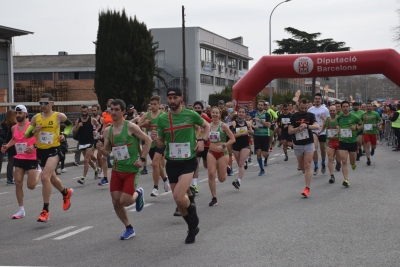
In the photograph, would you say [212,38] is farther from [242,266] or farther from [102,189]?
[242,266]

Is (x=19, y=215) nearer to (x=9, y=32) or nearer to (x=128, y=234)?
(x=128, y=234)

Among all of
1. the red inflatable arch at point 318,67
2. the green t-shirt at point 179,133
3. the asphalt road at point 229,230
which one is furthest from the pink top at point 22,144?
the red inflatable arch at point 318,67

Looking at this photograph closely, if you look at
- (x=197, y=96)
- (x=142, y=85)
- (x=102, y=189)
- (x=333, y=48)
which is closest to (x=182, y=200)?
(x=102, y=189)

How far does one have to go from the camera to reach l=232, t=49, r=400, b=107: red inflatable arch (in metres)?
25.3

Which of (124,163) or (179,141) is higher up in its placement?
(179,141)

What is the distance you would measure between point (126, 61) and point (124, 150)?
3269 centimetres

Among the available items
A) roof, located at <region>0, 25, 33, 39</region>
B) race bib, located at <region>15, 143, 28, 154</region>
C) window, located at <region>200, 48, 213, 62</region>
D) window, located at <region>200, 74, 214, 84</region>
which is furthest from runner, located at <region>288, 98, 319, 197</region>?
window, located at <region>200, 74, 214, 84</region>

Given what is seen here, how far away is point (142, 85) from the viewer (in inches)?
→ 1614

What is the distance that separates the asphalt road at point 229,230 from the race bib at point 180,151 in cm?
101

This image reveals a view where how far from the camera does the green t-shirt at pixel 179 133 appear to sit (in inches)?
322

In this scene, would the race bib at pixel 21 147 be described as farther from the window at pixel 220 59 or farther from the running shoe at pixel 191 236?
the window at pixel 220 59

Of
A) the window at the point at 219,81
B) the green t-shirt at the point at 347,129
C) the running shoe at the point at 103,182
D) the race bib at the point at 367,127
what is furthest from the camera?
the window at the point at 219,81

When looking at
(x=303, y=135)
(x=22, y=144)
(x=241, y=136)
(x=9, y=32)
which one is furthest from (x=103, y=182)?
(x=9, y=32)

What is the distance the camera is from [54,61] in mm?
65938
